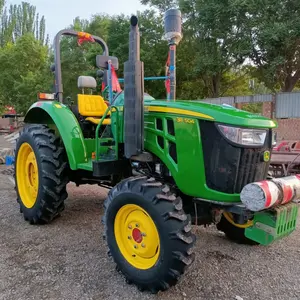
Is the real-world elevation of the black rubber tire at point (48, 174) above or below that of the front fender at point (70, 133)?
below

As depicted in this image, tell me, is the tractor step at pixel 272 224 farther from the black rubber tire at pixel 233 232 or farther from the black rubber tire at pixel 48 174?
the black rubber tire at pixel 48 174

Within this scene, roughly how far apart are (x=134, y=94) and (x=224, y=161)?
Answer: 0.94 metres

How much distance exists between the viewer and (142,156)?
3.07 m

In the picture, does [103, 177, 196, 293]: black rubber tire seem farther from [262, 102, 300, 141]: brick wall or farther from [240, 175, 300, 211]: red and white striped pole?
[262, 102, 300, 141]: brick wall

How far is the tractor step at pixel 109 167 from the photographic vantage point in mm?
3371

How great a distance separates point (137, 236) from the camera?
2.83m

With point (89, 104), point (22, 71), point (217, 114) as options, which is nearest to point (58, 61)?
point (89, 104)

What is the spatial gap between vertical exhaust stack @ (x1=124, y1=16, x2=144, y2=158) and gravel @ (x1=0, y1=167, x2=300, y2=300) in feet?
3.82

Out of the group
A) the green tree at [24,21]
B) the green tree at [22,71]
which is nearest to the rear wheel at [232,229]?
the green tree at [22,71]

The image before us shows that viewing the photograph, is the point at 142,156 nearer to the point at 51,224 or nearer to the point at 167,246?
the point at 167,246

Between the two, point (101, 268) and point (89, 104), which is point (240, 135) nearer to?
point (101, 268)

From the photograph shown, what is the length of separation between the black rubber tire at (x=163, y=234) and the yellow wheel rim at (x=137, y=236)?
0.07 meters

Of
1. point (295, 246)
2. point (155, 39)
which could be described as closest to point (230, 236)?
point (295, 246)

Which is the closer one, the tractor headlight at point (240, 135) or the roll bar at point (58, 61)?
the tractor headlight at point (240, 135)
